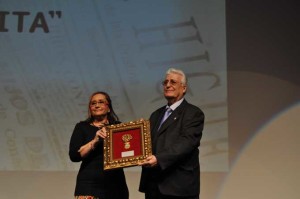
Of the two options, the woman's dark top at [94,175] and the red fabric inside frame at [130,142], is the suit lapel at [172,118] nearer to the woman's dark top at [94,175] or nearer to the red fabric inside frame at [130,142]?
the red fabric inside frame at [130,142]

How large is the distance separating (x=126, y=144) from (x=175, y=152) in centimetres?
30

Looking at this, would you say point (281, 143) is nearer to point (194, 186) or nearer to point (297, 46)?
point (297, 46)

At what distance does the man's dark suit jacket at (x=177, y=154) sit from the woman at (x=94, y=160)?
176 mm

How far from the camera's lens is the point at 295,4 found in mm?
3559

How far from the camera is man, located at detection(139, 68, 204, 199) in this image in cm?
193

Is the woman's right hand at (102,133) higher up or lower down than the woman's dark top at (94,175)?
higher up

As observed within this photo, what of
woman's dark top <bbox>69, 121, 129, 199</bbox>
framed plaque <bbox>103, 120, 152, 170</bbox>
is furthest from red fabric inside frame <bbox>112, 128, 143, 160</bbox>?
woman's dark top <bbox>69, 121, 129, 199</bbox>

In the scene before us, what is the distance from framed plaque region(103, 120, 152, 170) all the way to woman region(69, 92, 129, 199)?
6cm

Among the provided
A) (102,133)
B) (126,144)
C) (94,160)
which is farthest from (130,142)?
(94,160)

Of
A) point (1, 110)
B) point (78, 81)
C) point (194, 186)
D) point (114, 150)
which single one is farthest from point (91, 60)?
point (194, 186)

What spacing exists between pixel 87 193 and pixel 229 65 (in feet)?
5.98

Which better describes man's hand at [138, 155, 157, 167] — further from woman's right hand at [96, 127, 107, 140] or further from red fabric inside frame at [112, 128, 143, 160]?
woman's right hand at [96, 127, 107, 140]

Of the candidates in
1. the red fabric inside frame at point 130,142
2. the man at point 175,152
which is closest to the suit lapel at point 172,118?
the man at point 175,152

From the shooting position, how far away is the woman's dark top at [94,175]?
2.14m
